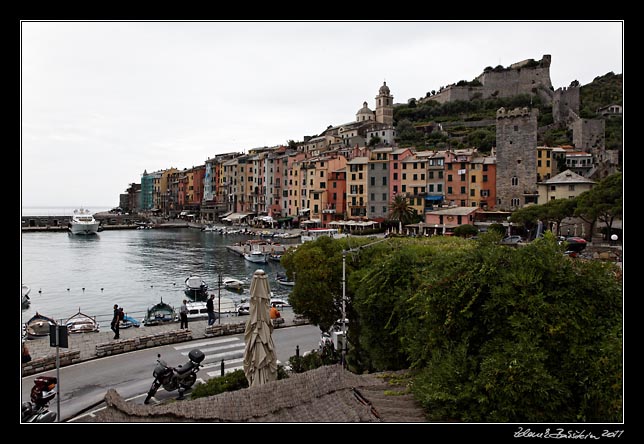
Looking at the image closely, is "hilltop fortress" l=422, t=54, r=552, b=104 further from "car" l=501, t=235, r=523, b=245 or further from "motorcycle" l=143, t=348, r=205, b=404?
"motorcycle" l=143, t=348, r=205, b=404

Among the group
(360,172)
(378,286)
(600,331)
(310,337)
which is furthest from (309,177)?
(600,331)

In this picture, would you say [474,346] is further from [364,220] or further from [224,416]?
[364,220]

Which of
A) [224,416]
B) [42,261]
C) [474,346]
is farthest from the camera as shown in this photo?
[42,261]

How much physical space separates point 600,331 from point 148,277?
129 feet

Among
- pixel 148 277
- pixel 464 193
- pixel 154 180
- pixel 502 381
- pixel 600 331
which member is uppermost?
pixel 154 180

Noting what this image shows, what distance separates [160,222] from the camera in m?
106

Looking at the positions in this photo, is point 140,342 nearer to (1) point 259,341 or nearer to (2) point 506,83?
(1) point 259,341

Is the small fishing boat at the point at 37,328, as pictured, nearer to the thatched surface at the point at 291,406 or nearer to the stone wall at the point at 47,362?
the stone wall at the point at 47,362

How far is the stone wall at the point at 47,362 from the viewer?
12755mm

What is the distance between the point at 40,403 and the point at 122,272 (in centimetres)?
3546

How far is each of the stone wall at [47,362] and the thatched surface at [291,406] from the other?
27.6 feet

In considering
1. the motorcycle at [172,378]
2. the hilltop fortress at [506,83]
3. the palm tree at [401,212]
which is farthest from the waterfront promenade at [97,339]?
the hilltop fortress at [506,83]
